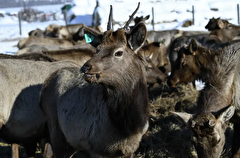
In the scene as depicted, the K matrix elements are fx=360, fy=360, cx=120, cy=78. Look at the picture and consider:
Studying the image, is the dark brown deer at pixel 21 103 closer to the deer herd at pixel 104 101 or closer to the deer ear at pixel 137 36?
the deer herd at pixel 104 101

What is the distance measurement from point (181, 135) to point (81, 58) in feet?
8.65

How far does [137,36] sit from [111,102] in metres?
0.82

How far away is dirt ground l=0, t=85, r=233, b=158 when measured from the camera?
6.30 meters

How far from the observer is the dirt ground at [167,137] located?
630 cm

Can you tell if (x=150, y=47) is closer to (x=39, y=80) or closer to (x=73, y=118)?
(x=39, y=80)

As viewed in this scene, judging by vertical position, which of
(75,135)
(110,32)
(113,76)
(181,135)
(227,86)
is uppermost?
(110,32)

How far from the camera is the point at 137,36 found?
411 centimetres

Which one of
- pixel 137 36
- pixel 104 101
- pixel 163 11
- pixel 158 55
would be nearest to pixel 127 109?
pixel 104 101

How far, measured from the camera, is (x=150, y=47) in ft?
39.0

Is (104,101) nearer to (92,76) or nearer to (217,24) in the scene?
(92,76)

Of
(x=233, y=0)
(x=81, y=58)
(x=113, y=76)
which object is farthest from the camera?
(x=233, y=0)

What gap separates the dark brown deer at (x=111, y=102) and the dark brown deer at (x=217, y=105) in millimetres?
737

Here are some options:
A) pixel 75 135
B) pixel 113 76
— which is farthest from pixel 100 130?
pixel 113 76

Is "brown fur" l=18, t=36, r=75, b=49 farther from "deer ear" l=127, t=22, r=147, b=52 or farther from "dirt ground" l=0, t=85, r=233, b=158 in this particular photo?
"deer ear" l=127, t=22, r=147, b=52
